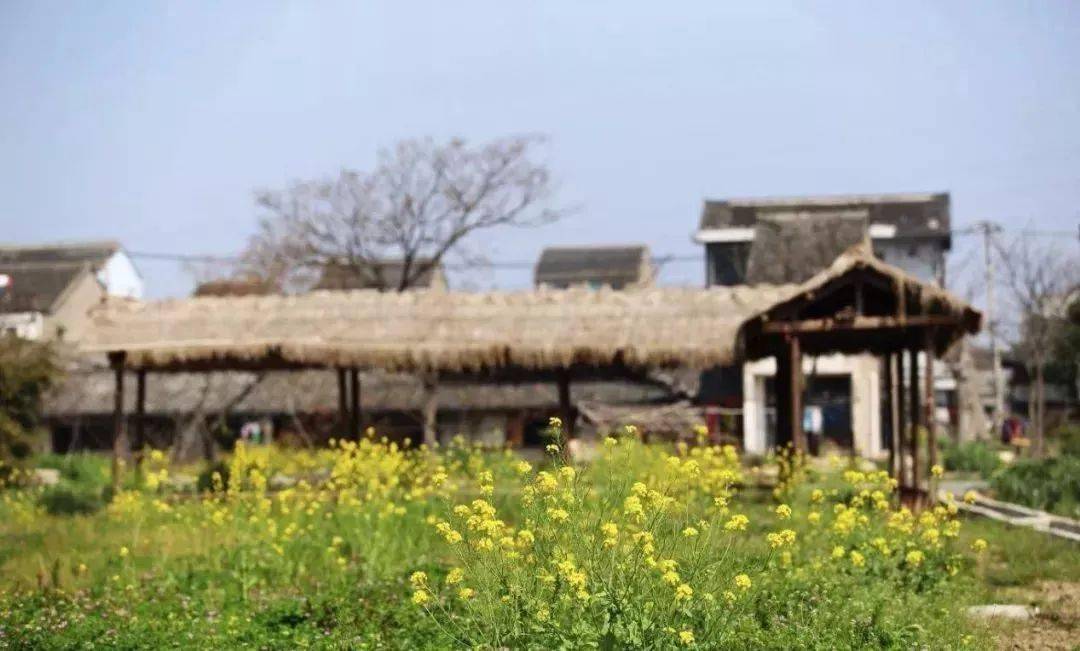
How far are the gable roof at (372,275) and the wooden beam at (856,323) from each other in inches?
824

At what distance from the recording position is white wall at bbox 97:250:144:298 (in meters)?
47.3

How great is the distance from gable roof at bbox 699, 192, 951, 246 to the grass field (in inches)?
1147

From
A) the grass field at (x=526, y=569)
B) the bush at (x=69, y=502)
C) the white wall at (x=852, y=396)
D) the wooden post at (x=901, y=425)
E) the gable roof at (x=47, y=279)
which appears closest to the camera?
the grass field at (x=526, y=569)

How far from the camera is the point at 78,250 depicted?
48.1 m

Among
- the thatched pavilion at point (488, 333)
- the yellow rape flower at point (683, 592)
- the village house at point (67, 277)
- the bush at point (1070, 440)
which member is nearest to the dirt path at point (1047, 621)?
the yellow rape flower at point (683, 592)

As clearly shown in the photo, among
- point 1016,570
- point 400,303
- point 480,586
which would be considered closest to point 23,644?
point 480,586

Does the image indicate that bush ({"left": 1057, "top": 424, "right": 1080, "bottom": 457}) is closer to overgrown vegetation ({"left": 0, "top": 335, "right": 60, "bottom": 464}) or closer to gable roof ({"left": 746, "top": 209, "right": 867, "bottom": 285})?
gable roof ({"left": 746, "top": 209, "right": 867, "bottom": 285})

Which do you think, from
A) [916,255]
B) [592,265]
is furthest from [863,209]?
[592,265]

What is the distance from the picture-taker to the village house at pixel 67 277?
41500 millimetres

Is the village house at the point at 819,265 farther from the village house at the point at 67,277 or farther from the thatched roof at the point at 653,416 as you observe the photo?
the village house at the point at 67,277

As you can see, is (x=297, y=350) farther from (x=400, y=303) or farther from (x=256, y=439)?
(x=256, y=439)

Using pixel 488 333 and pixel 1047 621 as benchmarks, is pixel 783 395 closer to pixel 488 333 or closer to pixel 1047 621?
pixel 488 333

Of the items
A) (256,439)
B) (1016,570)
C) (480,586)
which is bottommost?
(256,439)

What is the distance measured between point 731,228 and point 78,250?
2317 centimetres
